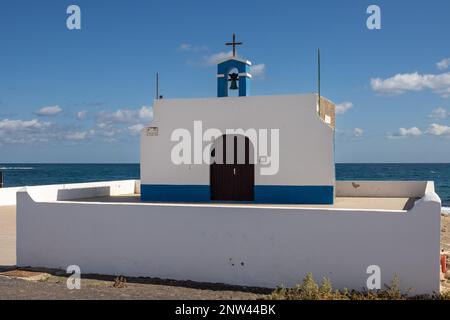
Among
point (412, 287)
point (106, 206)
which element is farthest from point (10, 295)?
point (412, 287)

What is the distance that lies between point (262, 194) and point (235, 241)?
3878 millimetres

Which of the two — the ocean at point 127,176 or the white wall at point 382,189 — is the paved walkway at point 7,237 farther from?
the ocean at point 127,176

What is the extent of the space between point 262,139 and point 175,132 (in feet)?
8.03

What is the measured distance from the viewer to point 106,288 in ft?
34.9

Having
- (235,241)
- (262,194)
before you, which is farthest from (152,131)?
(235,241)

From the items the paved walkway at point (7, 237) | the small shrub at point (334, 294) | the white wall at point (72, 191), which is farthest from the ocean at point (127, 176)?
the small shrub at point (334, 294)

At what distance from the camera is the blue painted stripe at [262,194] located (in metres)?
14.2

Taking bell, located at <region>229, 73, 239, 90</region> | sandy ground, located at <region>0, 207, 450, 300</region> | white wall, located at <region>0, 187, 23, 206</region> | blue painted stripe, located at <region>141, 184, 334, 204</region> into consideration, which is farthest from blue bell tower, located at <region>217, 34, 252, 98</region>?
white wall, located at <region>0, 187, 23, 206</region>

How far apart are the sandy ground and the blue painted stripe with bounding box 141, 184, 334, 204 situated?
3761 millimetres

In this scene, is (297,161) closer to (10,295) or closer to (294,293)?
(294,293)

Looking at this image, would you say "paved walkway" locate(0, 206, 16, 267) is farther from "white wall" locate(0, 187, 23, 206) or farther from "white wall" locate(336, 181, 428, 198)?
"white wall" locate(336, 181, 428, 198)

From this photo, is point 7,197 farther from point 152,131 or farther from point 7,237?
point 152,131

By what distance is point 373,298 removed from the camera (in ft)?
31.6

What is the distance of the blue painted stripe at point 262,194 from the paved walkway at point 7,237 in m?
3.82
